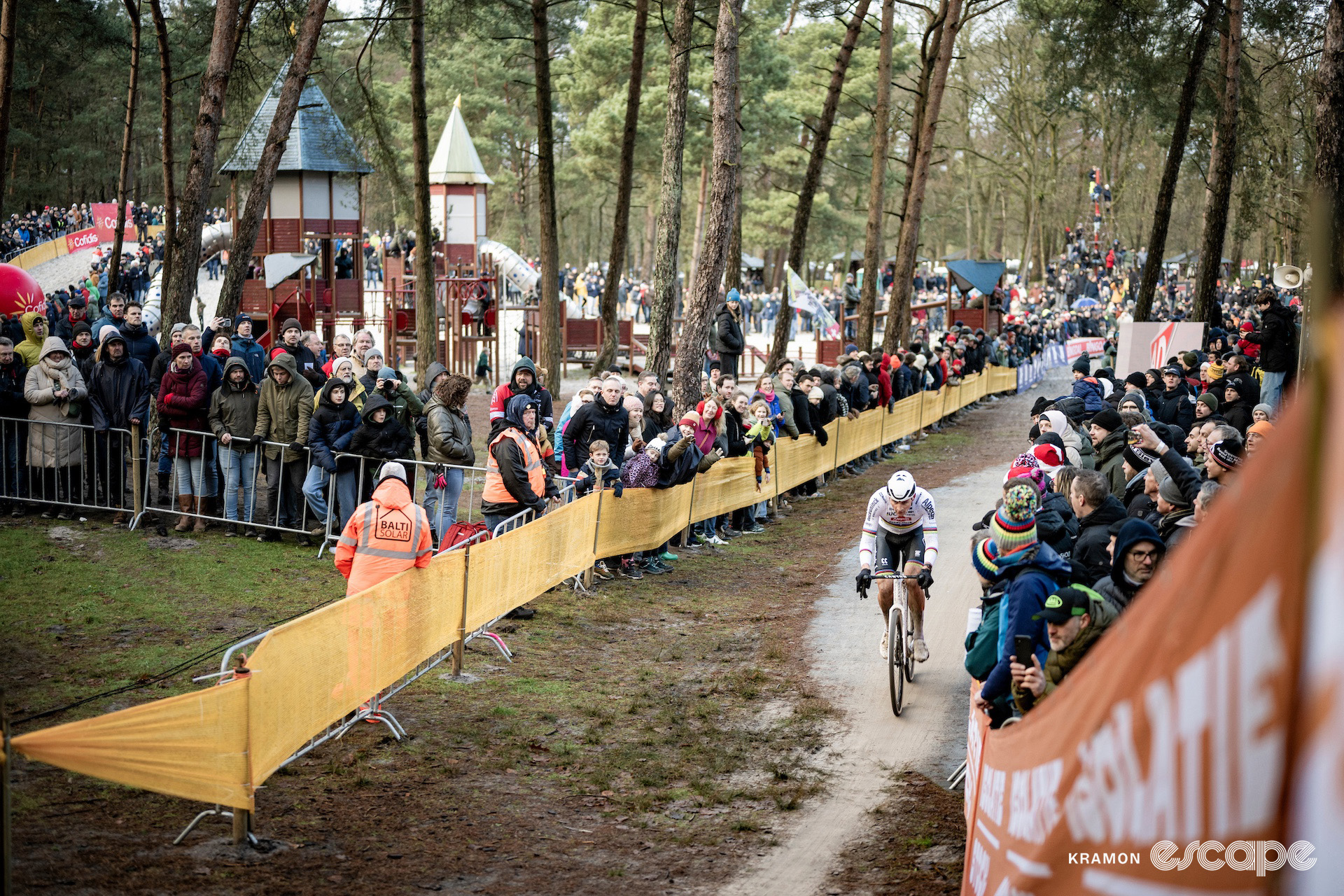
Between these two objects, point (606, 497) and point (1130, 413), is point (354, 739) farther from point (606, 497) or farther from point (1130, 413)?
point (1130, 413)

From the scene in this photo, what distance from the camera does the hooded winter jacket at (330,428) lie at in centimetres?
1220

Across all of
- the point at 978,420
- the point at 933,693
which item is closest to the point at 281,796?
the point at 933,693

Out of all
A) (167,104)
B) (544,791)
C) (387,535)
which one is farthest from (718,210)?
(167,104)

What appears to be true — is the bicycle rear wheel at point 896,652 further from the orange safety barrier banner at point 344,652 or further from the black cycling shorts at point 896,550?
the orange safety barrier banner at point 344,652

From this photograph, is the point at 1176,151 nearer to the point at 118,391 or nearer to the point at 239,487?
the point at 239,487

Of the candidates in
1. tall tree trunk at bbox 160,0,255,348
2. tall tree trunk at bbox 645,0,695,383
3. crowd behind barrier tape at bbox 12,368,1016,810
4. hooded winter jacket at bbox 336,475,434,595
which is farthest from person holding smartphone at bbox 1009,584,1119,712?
tall tree trunk at bbox 645,0,695,383

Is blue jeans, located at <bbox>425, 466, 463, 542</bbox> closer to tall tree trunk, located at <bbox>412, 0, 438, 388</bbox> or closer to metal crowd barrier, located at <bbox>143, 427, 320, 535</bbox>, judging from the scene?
metal crowd barrier, located at <bbox>143, 427, 320, 535</bbox>

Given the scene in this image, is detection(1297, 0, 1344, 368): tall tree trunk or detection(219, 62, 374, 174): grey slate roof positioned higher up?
detection(219, 62, 374, 174): grey slate roof

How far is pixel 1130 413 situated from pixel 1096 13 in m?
15.9

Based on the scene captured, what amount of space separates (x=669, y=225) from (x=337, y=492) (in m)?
9.30

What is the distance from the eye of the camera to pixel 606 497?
1282cm

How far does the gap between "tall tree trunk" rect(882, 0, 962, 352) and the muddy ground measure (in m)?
18.9

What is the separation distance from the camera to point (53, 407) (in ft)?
42.1

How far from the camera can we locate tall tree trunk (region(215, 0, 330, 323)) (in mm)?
16484
